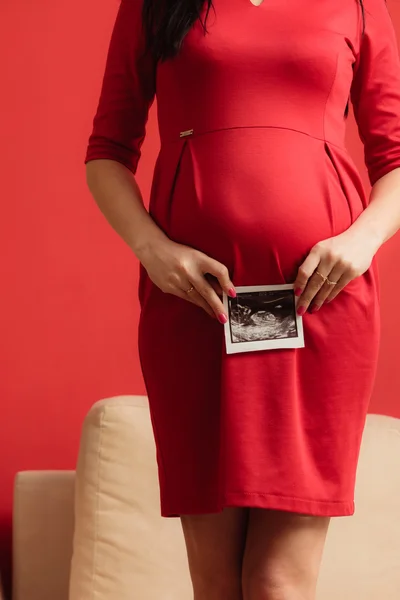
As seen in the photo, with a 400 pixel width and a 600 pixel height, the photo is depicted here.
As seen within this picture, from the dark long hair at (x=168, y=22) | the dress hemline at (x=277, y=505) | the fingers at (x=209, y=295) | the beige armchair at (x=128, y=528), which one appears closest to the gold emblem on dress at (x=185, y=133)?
the dark long hair at (x=168, y=22)

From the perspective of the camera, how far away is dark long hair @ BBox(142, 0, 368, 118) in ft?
3.63

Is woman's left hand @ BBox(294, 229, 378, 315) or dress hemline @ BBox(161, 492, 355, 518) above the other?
woman's left hand @ BBox(294, 229, 378, 315)

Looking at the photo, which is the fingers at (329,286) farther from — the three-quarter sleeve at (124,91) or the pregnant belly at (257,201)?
the three-quarter sleeve at (124,91)

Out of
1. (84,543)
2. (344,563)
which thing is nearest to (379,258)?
(344,563)

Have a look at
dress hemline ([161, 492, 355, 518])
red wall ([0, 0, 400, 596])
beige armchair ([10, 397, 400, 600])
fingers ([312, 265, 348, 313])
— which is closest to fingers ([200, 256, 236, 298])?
fingers ([312, 265, 348, 313])

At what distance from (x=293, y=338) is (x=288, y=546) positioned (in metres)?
0.27

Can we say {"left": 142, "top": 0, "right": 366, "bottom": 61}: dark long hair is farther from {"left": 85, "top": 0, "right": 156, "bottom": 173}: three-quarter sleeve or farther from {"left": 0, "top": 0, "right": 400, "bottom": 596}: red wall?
{"left": 0, "top": 0, "right": 400, "bottom": 596}: red wall

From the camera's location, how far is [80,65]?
91.7 inches

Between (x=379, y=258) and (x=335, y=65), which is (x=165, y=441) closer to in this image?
(x=335, y=65)

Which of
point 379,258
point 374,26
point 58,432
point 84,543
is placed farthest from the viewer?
point 379,258

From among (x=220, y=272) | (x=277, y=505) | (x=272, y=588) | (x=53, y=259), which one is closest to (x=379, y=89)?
(x=220, y=272)

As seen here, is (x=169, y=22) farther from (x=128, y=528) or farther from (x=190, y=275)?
(x=128, y=528)

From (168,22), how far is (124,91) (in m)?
0.14

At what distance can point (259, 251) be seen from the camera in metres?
1.05
